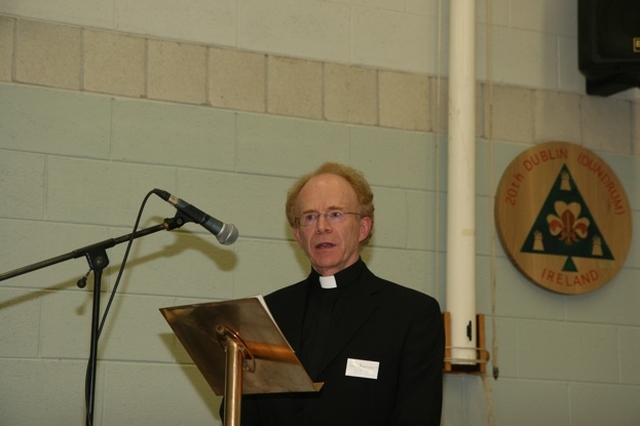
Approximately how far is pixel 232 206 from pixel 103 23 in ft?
2.88

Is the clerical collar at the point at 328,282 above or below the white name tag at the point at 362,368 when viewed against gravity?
above

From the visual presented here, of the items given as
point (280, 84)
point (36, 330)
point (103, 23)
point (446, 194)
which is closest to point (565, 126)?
point (446, 194)

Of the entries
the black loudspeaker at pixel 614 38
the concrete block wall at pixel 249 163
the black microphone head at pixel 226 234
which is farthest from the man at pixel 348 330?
the black loudspeaker at pixel 614 38

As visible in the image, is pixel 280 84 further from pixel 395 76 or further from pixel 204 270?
pixel 204 270

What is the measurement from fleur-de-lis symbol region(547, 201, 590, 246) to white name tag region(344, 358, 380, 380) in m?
1.91

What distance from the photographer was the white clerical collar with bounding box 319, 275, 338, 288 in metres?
3.25

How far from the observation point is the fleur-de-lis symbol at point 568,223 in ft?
15.3

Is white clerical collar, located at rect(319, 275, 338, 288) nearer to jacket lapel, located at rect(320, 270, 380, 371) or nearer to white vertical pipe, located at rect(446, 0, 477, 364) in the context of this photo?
jacket lapel, located at rect(320, 270, 380, 371)

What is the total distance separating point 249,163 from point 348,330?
1333 mm

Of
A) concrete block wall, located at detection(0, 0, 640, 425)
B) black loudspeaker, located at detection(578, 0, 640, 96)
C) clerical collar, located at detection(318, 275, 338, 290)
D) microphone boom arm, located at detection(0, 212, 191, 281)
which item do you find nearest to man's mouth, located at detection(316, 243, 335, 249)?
clerical collar, located at detection(318, 275, 338, 290)

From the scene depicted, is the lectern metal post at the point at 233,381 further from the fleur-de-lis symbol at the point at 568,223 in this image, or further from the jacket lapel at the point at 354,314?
the fleur-de-lis symbol at the point at 568,223

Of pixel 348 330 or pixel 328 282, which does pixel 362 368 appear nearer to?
pixel 348 330

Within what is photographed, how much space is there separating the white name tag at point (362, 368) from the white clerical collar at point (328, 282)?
0.32 meters

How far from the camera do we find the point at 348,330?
3.07m
